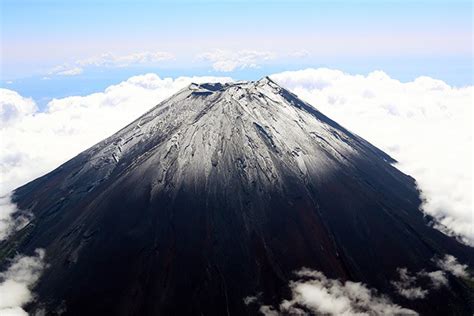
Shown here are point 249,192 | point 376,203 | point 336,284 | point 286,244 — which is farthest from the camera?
point 376,203

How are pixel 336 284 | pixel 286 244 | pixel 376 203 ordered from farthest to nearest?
pixel 376 203, pixel 286 244, pixel 336 284

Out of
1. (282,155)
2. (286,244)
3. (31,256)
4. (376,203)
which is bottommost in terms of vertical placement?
(31,256)

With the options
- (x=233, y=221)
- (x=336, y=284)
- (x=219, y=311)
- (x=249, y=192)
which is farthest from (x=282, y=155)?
(x=219, y=311)

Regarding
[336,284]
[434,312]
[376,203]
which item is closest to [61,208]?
[336,284]

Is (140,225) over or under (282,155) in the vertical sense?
under

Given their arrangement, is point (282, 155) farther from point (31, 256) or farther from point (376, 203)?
point (31, 256)

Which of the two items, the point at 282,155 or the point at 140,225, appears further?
→ the point at 282,155

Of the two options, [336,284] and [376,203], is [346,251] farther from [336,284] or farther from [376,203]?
[376,203]
